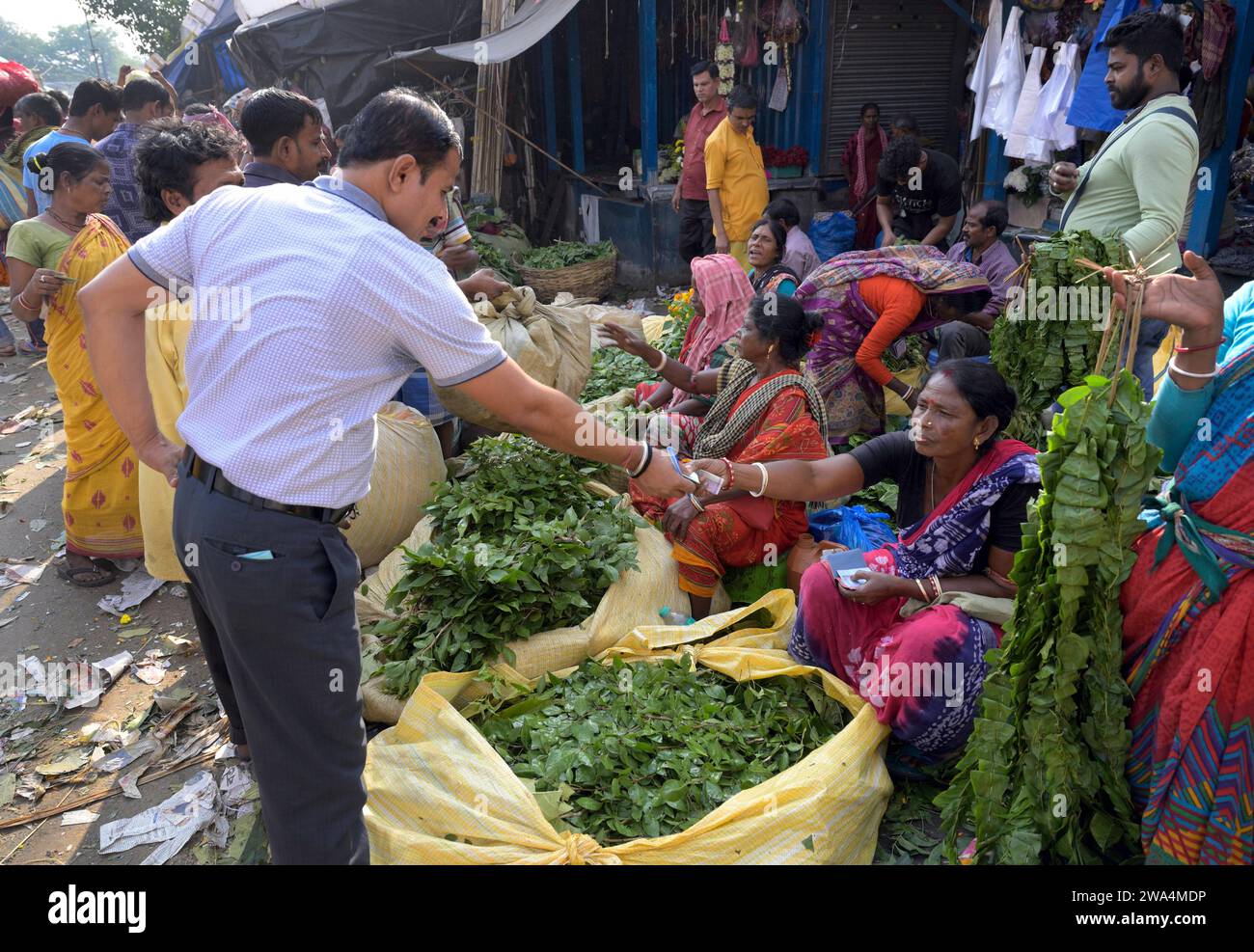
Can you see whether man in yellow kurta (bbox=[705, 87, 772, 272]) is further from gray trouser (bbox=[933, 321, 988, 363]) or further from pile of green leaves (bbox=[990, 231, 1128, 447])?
pile of green leaves (bbox=[990, 231, 1128, 447])

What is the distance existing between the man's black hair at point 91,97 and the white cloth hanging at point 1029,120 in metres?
6.77

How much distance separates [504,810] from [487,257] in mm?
7031

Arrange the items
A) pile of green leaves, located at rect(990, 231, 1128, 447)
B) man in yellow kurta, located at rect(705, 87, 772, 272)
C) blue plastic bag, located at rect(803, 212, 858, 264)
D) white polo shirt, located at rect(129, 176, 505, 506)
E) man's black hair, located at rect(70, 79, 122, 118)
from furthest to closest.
→ blue plastic bag, located at rect(803, 212, 858, 264) < man in yellow kurta, located at rect(705, 87, 772, 272) < man's black hair, located at rect(70, 79, 122, 118) < pile of green leaves, located at rect(990, 231, 1128, 447) < white polo shirt, located at rect(129, 176, 505, 506)

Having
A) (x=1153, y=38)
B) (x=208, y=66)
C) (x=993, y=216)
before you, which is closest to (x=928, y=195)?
(x=993, y=216)

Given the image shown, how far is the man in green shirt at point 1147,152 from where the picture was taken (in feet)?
11.4

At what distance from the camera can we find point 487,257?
880 centimetres

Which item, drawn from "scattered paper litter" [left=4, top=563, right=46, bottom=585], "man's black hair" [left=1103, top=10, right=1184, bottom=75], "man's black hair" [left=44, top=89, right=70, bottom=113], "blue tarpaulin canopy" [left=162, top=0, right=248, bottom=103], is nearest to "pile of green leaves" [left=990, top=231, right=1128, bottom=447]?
"man's black hair" [left=1103, top=10, right=1184, bottom=75]

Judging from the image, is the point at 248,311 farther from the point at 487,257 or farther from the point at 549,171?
the point at 549,171

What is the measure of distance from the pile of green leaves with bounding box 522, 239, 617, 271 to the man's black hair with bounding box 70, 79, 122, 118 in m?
4.02

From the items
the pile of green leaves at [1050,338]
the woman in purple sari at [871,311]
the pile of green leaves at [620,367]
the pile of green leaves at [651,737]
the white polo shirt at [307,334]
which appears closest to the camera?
→ the white polo shirt at [307,334]

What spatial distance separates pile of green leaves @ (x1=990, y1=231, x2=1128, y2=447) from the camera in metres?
3.38

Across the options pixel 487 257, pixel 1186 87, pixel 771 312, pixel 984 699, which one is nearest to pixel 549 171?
pixel 487 257

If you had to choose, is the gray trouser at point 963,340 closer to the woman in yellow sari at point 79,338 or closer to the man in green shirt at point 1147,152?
the man in green shirt at point 1147,152

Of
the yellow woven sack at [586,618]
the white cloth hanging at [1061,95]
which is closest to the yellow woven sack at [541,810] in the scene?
the yellow woven sack at [586,618]
